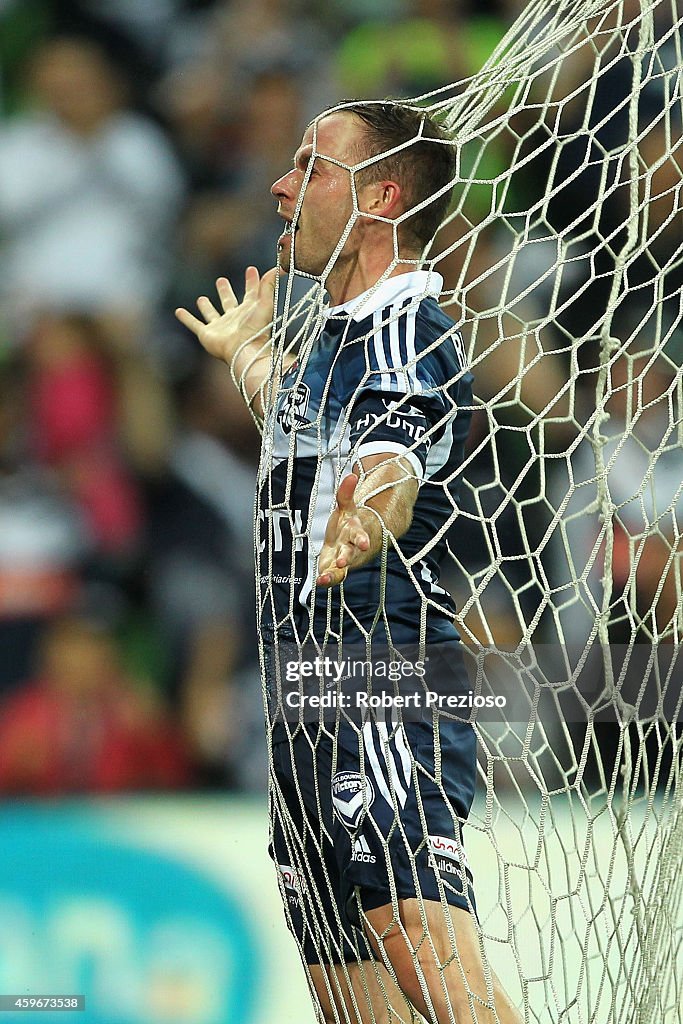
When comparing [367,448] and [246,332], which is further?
[246,332]

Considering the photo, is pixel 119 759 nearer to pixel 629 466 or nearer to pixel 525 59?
pixel 629 466

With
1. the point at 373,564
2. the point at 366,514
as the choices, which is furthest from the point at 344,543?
the point at 373,564

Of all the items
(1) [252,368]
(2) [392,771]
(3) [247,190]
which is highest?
(3) [247,190]

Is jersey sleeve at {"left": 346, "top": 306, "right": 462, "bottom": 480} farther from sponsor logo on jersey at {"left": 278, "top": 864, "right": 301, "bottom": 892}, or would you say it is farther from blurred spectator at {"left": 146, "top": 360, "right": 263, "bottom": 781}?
blurred spectator at {"left": 146, "top": 360, "right": 263, "bottom": 781}

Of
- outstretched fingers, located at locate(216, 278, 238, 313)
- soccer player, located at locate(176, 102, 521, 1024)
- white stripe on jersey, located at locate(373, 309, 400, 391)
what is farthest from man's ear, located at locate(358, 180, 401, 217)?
outstretched fingers, located at locate(216, 278, 238, 313)

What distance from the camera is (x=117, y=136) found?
1.98 m

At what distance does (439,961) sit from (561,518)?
0.44 meters

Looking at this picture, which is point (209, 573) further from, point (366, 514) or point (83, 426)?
point (366, 514)

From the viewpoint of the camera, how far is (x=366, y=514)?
3.09ft

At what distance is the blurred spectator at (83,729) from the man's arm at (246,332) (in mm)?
680

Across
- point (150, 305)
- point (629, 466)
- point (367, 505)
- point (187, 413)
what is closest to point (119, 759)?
point (187, 413)

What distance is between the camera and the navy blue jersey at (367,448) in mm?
999

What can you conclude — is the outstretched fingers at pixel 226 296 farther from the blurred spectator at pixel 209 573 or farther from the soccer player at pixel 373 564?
the blurred spectator at pixel 209 573

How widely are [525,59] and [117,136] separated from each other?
0.99m
